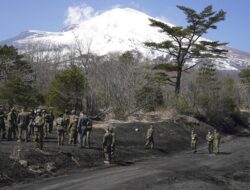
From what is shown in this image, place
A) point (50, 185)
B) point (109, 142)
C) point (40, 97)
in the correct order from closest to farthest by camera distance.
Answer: point (50, 185)
point (109, 142)
point (40, 97)

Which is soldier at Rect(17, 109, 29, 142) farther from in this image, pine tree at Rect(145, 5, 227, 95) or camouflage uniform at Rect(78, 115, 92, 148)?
pine tree at Rect(145, 5, 227, 95)

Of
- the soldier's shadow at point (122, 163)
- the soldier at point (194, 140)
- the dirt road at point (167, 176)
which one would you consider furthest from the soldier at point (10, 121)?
the soldier at point (194, 140)

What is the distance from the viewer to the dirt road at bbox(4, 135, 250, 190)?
20281 millimetres

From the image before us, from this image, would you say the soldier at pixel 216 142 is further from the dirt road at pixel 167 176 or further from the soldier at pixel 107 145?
the soldier at pixel 107 145

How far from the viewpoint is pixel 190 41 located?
173 feet

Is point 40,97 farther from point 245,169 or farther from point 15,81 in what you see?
point 245,169

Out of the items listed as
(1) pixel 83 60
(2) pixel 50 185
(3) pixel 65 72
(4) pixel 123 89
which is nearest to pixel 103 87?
(4) pixel 123 89

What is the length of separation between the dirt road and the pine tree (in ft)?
69.7

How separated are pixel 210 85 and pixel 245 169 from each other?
28691 millimetres

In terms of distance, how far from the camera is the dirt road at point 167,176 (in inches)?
798

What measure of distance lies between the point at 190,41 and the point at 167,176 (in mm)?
31195

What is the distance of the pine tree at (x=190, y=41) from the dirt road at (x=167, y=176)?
69.7 ft

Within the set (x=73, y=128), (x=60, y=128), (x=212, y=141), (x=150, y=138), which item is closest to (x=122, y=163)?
(x=73, y=128)

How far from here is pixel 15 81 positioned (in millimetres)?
44969
